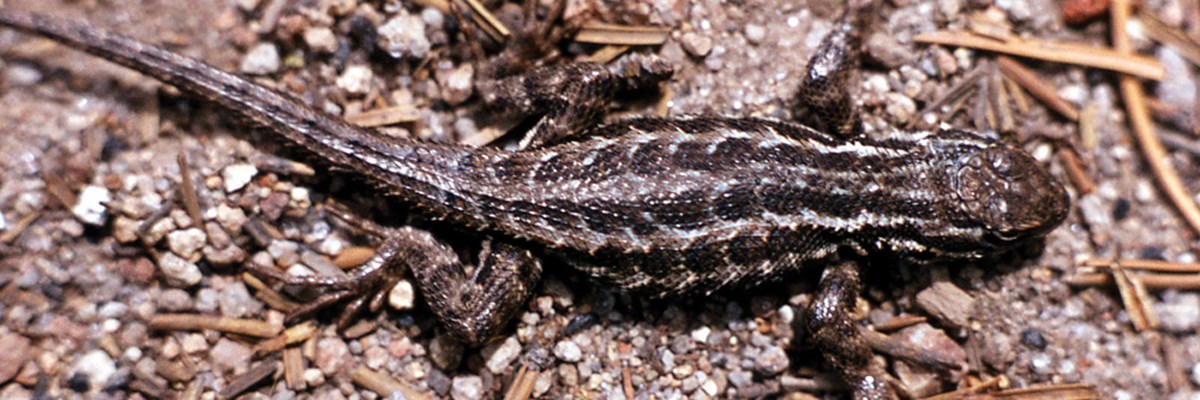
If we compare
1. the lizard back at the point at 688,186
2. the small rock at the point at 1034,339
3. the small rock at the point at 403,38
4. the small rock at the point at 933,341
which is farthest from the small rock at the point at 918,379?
the small rock at the point at 403,38

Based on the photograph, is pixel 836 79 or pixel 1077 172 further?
pixel 1077 172

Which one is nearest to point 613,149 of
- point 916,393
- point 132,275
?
point 916,393

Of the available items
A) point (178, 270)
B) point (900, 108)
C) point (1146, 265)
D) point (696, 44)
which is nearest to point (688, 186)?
point (696, 44)

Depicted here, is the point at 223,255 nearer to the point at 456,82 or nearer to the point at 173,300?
the point at 173,300

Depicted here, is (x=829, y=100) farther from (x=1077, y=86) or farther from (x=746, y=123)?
(x=1077, y=86)

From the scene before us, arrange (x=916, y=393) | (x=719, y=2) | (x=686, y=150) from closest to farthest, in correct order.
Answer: (x=686, y=150) < (x=916, y=393) < (x=719, y=2)
